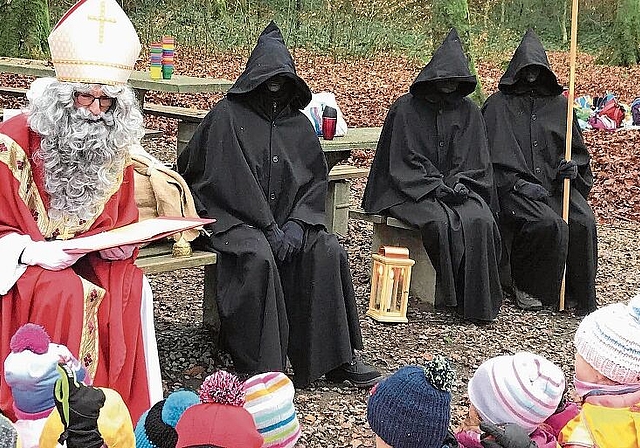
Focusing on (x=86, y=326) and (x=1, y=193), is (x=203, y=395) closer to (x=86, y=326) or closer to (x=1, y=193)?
(x=86, y=326)

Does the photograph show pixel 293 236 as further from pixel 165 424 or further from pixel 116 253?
pixel 165 424

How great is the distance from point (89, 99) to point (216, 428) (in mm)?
2469

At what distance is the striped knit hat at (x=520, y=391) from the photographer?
3043 millimetres

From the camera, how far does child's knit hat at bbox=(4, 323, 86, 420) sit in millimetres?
3125

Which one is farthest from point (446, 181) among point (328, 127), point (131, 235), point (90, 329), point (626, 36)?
point (626, 36)

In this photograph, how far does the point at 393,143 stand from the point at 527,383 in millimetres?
4020

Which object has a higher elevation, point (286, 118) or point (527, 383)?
point (286, 118)

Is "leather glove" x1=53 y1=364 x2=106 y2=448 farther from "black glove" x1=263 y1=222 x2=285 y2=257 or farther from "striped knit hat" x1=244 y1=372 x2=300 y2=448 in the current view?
"black glove" x1=263 y1=222 x2=285 y2=257

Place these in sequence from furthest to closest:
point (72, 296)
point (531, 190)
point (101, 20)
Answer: point (531, 190), point (101, 20), point (72, 296)

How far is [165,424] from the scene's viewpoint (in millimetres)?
2633

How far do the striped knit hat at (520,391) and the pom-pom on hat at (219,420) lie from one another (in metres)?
0.99

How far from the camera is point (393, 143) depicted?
6.92 m

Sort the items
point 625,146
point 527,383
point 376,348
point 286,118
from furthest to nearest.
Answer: point 625,146 < point 376,348 < point 286,118 < point 527,383

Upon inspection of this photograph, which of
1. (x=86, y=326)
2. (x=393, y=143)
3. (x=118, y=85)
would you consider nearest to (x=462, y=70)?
(x=393, y=143)
